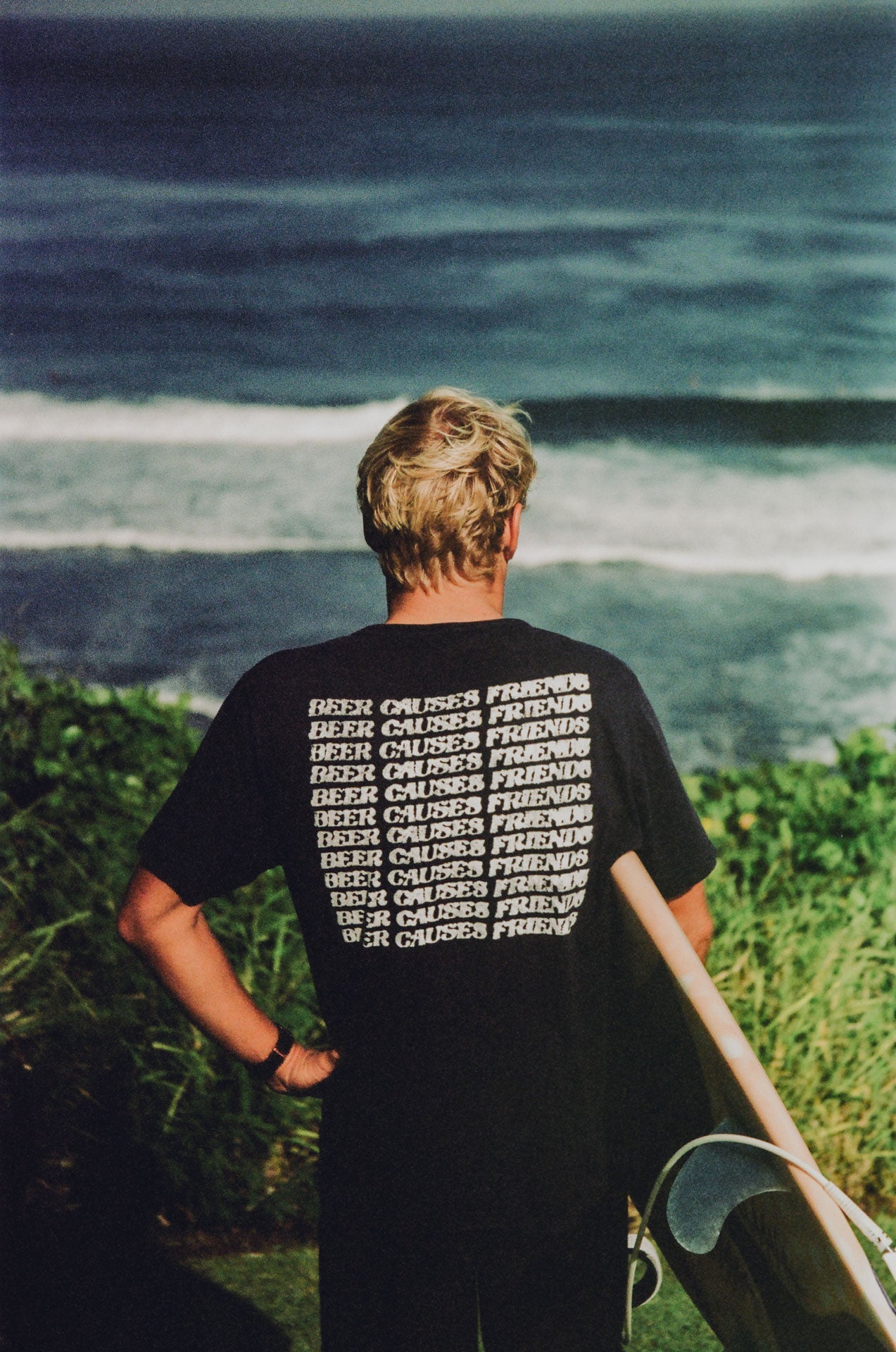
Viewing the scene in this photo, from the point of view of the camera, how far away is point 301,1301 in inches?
109

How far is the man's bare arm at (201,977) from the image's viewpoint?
1751 millimetres

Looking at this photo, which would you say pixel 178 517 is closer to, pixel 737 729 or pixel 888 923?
pixel 737 729

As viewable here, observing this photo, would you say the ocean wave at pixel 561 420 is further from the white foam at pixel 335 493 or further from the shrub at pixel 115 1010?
the shrub at pixel 115 1010

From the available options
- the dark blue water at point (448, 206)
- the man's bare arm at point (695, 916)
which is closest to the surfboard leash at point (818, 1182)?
the man's bare arm at point (695, 916)

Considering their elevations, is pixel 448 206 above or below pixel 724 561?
above

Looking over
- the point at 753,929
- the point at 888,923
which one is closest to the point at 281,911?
the point at 753,929

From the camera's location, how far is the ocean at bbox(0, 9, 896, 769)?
523cm

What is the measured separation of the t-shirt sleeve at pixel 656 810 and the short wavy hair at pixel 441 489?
0.29 meters

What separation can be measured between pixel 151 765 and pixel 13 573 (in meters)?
2.27

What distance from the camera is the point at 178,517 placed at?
244 inches

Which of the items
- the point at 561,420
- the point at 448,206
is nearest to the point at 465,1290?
the point at 448,206

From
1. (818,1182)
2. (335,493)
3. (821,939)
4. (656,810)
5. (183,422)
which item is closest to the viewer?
(818,1182)

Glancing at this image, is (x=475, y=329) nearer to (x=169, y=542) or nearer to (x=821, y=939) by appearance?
(x=169, y=542)

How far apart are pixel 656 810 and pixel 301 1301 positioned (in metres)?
1.71
